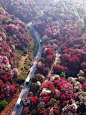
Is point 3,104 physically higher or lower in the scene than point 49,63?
lower

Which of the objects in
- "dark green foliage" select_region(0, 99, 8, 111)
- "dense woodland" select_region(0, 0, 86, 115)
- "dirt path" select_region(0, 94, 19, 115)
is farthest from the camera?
"dark green foliage" select_region(0, 99, 8, 111)

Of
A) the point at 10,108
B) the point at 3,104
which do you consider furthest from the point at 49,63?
the point at 3,104

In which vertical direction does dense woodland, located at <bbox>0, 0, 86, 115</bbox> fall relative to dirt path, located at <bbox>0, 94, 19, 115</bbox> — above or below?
above

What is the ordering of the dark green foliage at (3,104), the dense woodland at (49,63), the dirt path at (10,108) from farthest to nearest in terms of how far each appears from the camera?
the dark green foliage at (3,104)
the dirt path at (10,108)
the dense woodland at (49,63)

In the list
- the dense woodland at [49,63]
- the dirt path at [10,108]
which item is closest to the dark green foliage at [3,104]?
the dense woodland at [49,63]

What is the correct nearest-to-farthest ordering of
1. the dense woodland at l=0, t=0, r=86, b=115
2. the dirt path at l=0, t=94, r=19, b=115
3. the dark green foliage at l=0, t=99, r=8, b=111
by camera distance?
the dense woodland at l=0, t=0, r=86, b=115
the dirt path at l=0, t=94, r=19, b=115
the dark green foliage at l=0, t=99, r=8, b=111

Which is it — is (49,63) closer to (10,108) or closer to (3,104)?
(10,108)

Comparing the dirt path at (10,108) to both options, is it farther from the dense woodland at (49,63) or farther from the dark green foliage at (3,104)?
the dense woodland at (49,63)

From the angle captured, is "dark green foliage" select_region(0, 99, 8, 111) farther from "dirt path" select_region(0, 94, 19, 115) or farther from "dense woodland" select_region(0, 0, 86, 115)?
"dirt path" select_region(0, 94, 19, 115)

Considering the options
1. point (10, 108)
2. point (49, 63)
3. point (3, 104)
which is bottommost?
point (10, 108)

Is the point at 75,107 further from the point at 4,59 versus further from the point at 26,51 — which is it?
the point at 26,51

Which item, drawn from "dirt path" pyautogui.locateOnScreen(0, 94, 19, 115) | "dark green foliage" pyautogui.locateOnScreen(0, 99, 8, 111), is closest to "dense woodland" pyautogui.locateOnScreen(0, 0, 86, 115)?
"dark green foliage" pyautogui.locateOnScreen(0, 99, 8, 111)

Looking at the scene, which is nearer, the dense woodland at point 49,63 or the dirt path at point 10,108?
the dense woodland at point 49,63
